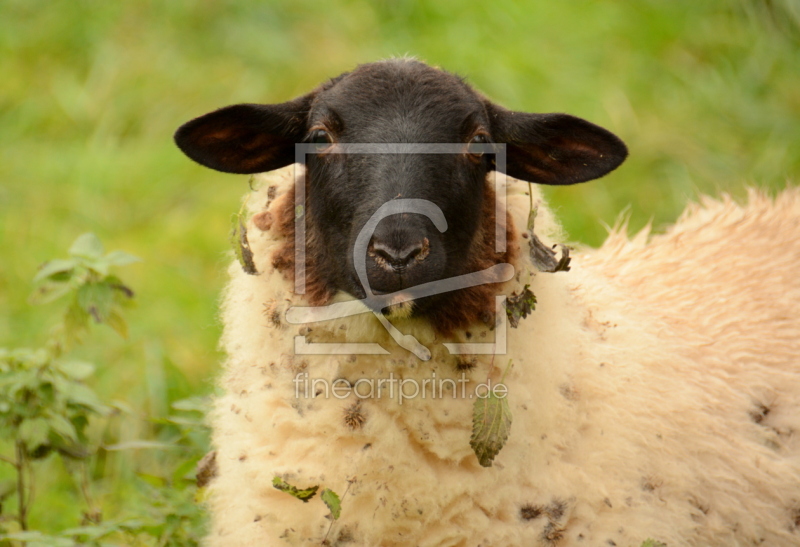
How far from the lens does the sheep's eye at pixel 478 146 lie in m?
2.57

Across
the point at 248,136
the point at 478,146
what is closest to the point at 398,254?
the point at 478,146

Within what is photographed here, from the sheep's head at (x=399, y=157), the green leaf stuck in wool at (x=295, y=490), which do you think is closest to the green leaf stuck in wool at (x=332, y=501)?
the green leaf stuck in wool at (x=295, y=490)

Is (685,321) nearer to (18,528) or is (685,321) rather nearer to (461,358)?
(461,358)

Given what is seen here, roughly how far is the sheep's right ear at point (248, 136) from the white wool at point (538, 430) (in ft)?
0.43

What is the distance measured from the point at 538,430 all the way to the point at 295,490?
0.72 m

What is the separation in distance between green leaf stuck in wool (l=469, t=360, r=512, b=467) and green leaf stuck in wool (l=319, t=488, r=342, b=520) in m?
0.40

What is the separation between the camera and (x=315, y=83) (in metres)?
6.19

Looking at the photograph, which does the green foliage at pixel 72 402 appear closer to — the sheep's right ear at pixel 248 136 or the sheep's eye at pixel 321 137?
the sheep's right ear at pixel 248 136

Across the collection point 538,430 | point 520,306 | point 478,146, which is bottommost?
point 538,430

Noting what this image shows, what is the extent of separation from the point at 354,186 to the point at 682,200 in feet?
13.1

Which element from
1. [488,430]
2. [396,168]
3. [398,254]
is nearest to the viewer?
[398,254]

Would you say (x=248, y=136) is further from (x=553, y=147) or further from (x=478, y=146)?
(x=553, y=147)

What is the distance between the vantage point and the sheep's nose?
7.20 feet

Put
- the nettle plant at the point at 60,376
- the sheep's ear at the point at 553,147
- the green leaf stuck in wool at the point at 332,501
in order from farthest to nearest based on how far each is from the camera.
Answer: the nettle plant at the point at 60,376, the sheep's ear at the point at 553,147, the green leaf stuck in wool at the point at 332,501
